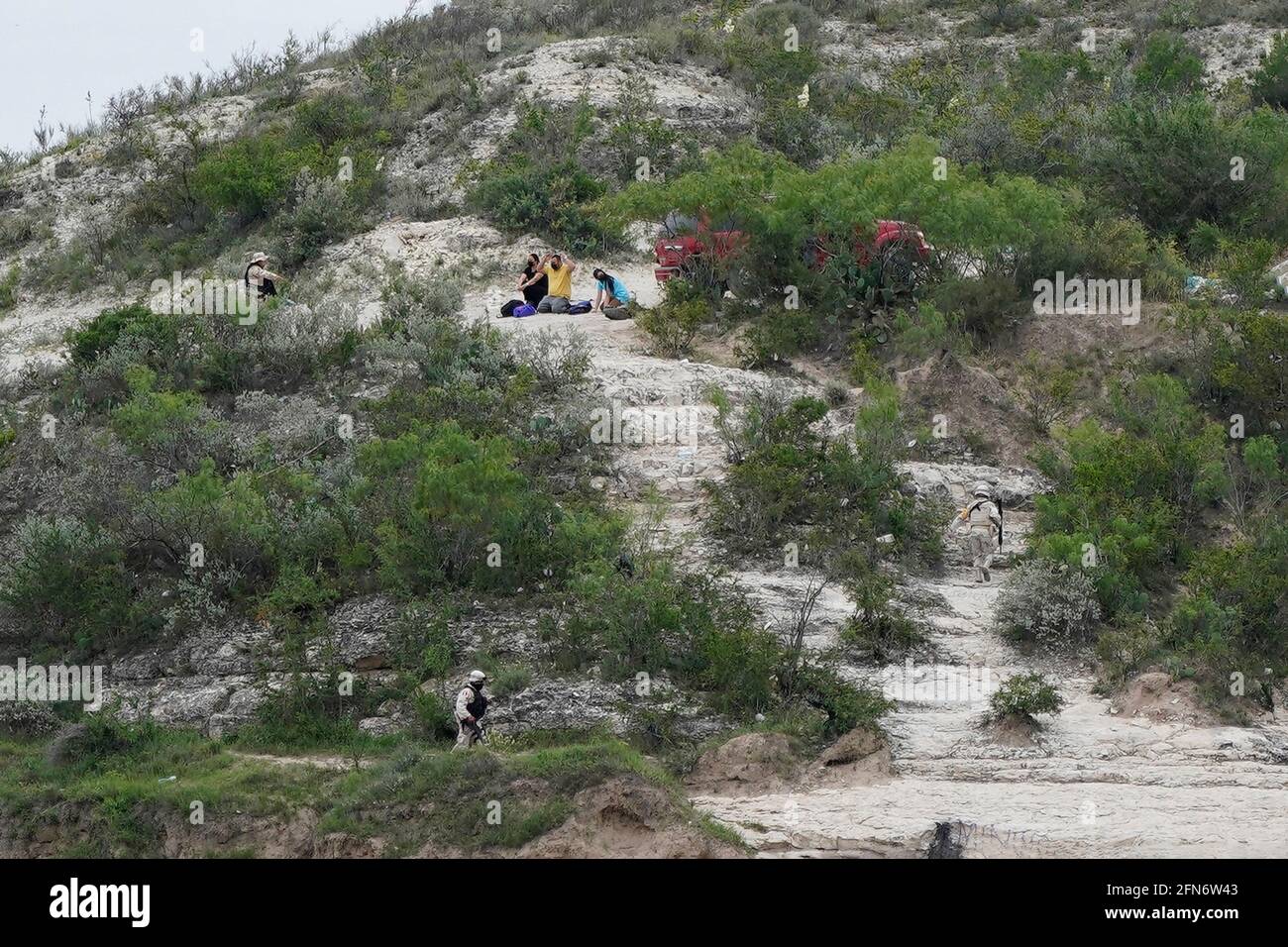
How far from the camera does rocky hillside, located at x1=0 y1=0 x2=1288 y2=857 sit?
14.0 metres

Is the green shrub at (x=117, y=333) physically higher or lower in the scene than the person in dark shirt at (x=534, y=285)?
lower

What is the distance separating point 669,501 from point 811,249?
5717 millimetres

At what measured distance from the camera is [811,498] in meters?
18.1

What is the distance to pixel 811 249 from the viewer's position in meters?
23.1

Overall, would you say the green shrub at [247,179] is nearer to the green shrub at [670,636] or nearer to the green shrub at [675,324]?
the green shrub at [675,324]

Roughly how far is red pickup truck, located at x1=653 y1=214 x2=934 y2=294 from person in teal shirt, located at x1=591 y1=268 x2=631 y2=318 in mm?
524

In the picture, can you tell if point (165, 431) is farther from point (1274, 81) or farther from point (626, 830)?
point (1274, 81)

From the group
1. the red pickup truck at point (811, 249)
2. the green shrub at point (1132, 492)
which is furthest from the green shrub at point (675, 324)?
the green shrub at point (1132, 492)

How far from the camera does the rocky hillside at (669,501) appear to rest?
1403cm

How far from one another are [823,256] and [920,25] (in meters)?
15.6

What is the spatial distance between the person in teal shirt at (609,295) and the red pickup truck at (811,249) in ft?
1.72

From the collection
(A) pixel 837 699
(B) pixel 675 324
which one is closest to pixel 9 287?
(B) pixel 675 324

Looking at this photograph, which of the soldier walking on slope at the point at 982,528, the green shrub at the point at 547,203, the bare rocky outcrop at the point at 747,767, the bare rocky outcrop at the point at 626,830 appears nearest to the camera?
the bare rocky outcrop at the point at 626,830

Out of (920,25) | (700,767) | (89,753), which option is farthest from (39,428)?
(920,25)
